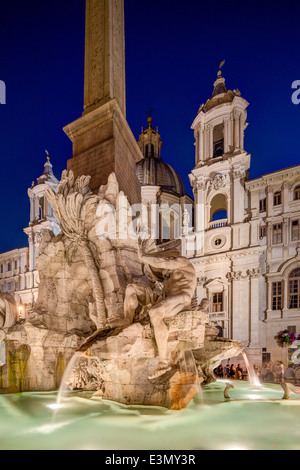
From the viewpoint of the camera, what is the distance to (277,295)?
2336cm

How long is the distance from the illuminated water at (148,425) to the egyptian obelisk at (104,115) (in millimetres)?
4923

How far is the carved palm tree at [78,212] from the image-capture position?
706 centimetres

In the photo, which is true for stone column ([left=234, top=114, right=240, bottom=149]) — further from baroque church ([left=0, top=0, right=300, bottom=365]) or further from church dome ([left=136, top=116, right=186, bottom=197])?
church dome ([left=136, top=116, right=186, bottom=197])

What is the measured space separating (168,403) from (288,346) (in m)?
18.8

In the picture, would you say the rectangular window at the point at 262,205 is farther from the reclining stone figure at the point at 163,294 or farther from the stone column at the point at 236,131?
the reclining stone figure at the point at 163,294

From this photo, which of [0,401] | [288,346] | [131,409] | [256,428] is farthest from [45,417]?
[288,346]

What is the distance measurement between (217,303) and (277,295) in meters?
4.49

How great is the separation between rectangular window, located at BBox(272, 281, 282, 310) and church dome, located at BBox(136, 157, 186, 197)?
17439mm

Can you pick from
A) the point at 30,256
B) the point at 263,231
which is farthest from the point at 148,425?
the point at 30,256

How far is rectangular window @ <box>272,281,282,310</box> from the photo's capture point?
76.0ft

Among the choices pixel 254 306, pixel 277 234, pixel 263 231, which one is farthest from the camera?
pixel 263 231

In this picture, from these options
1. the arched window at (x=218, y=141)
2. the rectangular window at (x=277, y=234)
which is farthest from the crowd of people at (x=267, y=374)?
the arched window at (x=218, y=141)

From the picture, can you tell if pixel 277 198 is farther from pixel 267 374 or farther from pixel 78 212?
pixel 78 212
